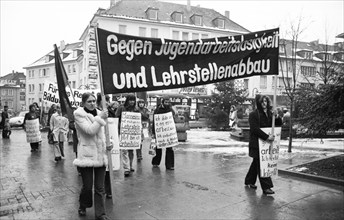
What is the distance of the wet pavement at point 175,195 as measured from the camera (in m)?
4.79

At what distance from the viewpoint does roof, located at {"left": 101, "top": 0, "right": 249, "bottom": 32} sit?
133 ft

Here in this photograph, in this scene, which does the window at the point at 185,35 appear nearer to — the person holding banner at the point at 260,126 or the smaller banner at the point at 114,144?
the person holding banner at the point at 260,126

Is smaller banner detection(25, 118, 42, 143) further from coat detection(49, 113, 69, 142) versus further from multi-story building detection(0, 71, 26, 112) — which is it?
multi-story building detection(0, 71, 26, 112)

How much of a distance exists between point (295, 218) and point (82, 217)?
313 centimetres

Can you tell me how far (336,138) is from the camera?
51.3 ft

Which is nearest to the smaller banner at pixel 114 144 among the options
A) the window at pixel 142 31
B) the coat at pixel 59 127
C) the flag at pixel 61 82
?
the flag at pixel 61 82

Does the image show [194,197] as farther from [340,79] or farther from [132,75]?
[340,79]

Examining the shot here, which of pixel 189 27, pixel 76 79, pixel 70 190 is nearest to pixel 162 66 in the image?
pixel 70 190

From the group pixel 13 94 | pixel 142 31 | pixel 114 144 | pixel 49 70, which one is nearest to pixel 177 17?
pixel 142 31

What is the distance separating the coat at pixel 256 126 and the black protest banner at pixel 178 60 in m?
0.79

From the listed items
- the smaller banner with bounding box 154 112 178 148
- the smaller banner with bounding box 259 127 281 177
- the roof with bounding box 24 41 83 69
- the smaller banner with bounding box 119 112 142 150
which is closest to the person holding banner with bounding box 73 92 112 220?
the smaller banner with bounding box 119 112 142 150

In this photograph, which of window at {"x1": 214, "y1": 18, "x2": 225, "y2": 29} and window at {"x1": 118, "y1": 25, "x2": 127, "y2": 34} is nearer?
window at {"x1": 118, "y1": 25, "x2": 127, "y2": 34}

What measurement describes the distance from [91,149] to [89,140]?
0.42 ft

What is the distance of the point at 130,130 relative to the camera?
7.45m
